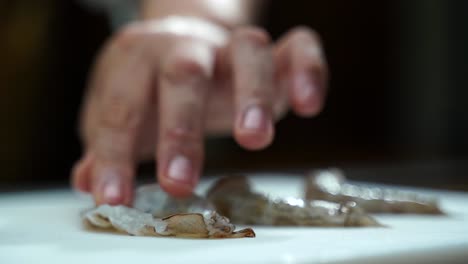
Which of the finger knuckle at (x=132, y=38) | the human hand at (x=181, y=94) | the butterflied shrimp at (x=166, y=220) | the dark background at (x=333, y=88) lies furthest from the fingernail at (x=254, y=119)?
the dark background at (x=333, y=88)

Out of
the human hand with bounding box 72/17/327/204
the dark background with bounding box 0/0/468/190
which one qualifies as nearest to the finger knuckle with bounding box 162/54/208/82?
the human hand with bounding box 72/17/327/204

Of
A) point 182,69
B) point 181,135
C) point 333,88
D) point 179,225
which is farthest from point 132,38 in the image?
point 333,88

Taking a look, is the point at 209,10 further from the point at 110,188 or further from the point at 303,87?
the point at 110,188

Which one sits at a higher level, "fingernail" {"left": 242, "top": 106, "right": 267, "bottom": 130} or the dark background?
the dark background

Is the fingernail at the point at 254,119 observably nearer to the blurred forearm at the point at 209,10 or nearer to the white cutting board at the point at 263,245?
the white cutting board at the point at 263,245

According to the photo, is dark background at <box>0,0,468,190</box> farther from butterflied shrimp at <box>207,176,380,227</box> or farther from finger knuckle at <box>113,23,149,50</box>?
butterflied shrimp at <box>207,176,380,227</box>

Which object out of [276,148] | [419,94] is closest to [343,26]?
[419,94]
